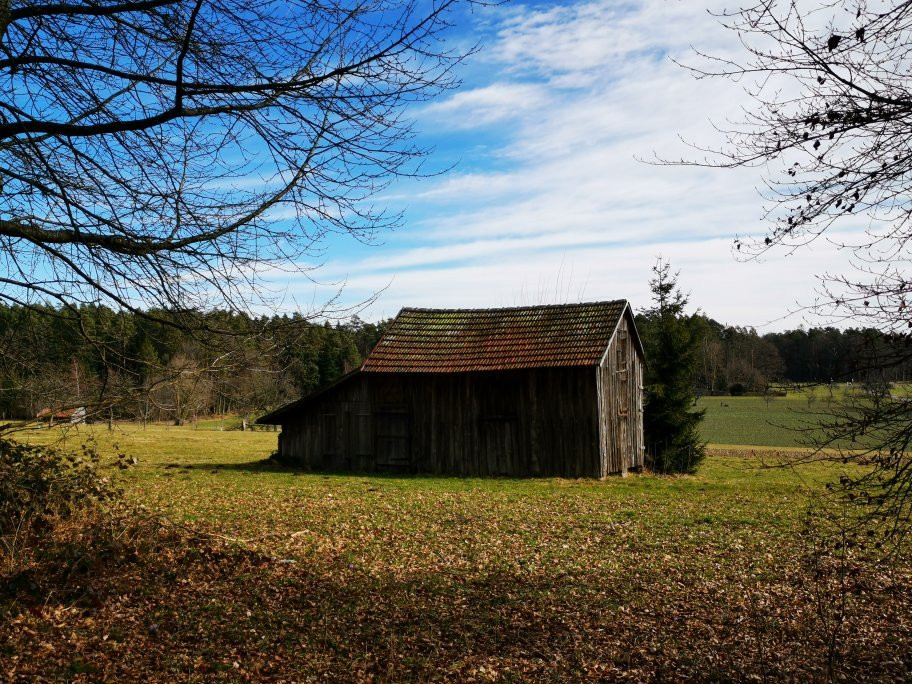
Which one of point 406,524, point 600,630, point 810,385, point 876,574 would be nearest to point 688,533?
point 876,574

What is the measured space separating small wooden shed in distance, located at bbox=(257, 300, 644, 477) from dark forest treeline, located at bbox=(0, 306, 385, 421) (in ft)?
47.2

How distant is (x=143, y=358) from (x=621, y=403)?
61.6ft

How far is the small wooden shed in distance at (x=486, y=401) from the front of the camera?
2258 cm

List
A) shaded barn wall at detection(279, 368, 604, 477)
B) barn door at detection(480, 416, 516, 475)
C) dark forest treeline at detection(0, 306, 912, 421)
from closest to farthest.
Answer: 1. dark forest treeline at detection(0, 306, 912, 421)
2. shaded barn wall at detection(279, 368, 604, 477)
3. barn door at detection(480, 416, 516, 475)

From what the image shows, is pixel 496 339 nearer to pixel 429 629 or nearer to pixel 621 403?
pixel 621 403

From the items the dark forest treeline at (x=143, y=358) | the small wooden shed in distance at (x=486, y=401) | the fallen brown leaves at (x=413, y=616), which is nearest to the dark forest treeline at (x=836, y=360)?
the fallen brown leaves at (x=413, y=616)

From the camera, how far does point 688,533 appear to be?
12.7 m

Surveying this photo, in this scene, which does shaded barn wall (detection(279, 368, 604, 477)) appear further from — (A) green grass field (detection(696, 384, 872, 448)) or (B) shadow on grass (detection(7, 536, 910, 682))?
Result: (B) shadow on grass (detection(7, 536, 910, 682))

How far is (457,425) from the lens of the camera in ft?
77.4

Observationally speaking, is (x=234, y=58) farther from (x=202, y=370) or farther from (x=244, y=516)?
(x=244, y=516)

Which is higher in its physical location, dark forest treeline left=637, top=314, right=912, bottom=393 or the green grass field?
dark forest treeline left=637, top=314, right=912, bottom=393

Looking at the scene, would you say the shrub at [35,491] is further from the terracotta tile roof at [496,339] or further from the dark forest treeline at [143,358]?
the terracotta tile roof at [496,339]

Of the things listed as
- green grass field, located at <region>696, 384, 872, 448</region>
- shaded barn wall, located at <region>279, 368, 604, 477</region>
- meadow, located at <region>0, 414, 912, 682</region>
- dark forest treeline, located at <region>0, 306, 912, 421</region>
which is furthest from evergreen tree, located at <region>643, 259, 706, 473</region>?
dark forest treeline, located at <region>0, 306, 912, 421</region>

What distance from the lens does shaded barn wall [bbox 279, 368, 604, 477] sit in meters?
22.5
